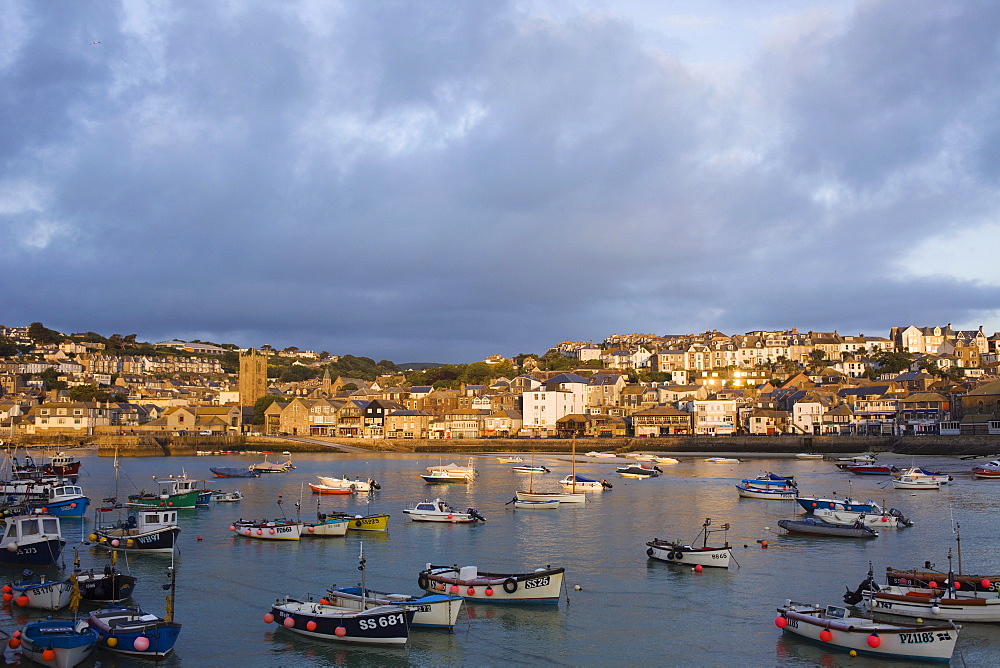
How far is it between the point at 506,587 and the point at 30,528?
13.9m

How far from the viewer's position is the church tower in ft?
430

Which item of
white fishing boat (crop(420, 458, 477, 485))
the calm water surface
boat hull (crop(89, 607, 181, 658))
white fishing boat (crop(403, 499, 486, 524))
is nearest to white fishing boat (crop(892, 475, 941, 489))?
the calm water surface

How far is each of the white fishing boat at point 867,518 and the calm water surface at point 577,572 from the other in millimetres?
605

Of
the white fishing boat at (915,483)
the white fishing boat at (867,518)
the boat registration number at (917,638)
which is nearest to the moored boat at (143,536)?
the boat registration number at (917,638)

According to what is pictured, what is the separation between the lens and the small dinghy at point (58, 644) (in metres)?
15.2

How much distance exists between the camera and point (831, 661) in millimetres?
16203

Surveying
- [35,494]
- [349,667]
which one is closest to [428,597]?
[349,667]

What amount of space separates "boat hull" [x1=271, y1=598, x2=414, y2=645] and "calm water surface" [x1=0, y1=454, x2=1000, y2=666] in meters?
0.26

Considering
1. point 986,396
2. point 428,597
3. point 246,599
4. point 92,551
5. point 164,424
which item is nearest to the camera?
point 428,597

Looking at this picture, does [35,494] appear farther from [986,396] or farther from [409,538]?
[986,396]

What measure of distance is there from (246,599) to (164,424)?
307 ft

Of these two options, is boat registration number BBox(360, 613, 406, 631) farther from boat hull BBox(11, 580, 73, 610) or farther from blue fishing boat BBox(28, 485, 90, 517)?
blue fishing boat BBox(28, 485, 90, 517)

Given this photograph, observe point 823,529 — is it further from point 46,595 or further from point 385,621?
point 46,595

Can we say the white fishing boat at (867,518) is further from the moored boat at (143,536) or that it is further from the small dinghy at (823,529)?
the moored boat at (143,536)
